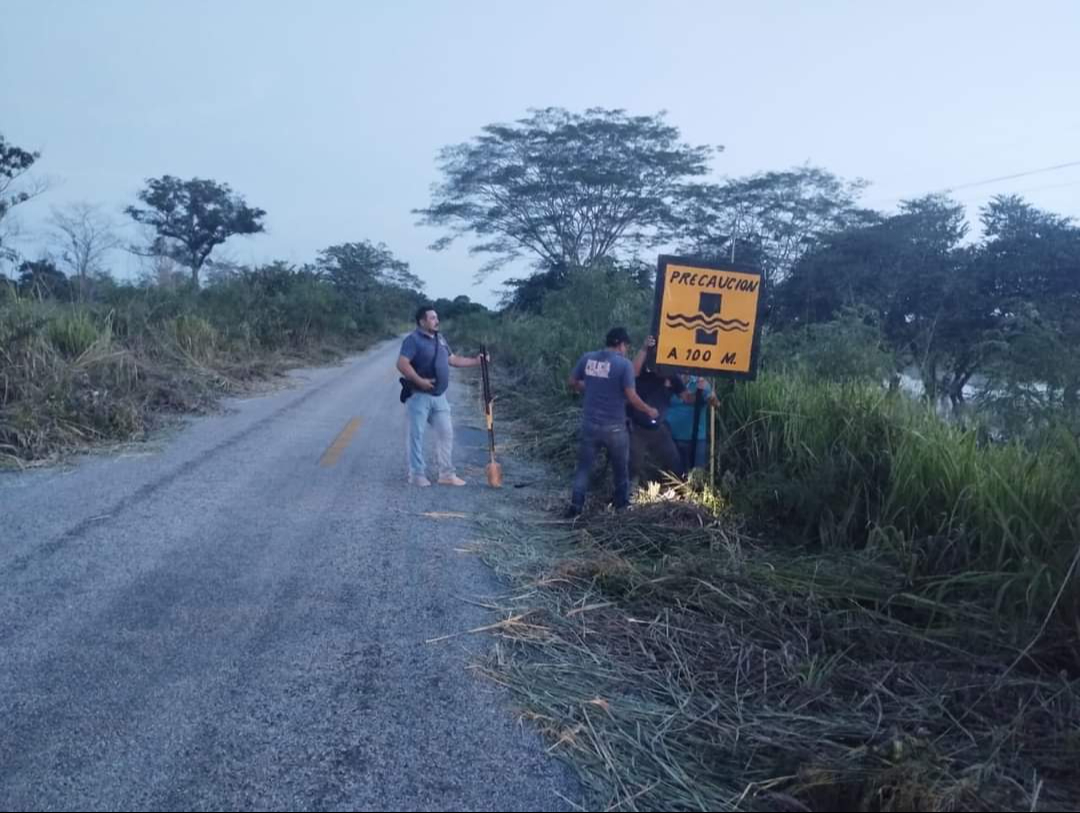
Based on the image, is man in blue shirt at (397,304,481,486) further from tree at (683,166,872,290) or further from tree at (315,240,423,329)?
tree at (315,240,423,329)

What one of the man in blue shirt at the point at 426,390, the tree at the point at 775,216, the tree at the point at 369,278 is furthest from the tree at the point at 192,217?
the man in blue shirt at the point at 426,390

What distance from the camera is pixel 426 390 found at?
9.05m

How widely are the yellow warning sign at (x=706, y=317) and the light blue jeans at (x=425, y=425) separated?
245 centimetres

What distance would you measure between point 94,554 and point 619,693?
3.87 meters

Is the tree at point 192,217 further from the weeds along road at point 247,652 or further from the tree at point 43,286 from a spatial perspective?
the weeds along road at point 247,652

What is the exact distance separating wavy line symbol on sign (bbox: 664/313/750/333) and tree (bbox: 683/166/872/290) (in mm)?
16815

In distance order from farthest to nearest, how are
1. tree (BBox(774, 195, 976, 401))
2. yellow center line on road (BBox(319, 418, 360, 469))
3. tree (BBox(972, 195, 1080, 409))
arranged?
tree (BBox(774, 195, 976, 401))
tree (BBox(972, 195, 1080, 409))
yellow center line on road (BBox(319, 418, 360, 469))

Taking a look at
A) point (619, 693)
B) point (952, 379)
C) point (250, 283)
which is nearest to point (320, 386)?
point (250, 283)

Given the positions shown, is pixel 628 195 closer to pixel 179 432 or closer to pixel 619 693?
pixel 179 432

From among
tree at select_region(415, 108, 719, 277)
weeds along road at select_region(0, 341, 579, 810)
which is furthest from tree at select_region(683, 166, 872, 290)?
weeds along road at select_region(0, 341, 579, 810)

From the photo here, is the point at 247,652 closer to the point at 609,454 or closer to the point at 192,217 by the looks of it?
the point at 609,454

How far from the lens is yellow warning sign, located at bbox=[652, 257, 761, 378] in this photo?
787cm

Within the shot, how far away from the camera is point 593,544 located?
6582mm

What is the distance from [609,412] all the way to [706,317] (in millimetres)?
1235
